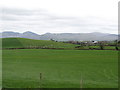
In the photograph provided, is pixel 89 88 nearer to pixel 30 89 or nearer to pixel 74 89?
pixel 74 89

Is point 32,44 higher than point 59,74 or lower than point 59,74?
higher

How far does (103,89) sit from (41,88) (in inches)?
176

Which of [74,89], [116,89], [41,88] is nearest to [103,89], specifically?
[116,89]

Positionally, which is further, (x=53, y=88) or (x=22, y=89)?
(x=53, y=88)

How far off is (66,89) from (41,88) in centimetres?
176

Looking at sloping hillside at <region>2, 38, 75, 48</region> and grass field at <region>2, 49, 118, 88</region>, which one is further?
sloping hillside at <region>2, 38, 75, 48</region>

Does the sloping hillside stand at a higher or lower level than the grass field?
higher

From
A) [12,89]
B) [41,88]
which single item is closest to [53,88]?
[41,88]

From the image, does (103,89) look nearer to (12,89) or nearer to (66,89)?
(66,89)

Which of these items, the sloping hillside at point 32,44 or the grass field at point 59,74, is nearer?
the grass field at point 59,74

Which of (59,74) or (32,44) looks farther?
(32,44)

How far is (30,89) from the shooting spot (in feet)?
40.1

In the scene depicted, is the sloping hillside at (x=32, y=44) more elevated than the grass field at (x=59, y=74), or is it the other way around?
the sloping hillside at (x=32, y=44)

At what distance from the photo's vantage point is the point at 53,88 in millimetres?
13484
